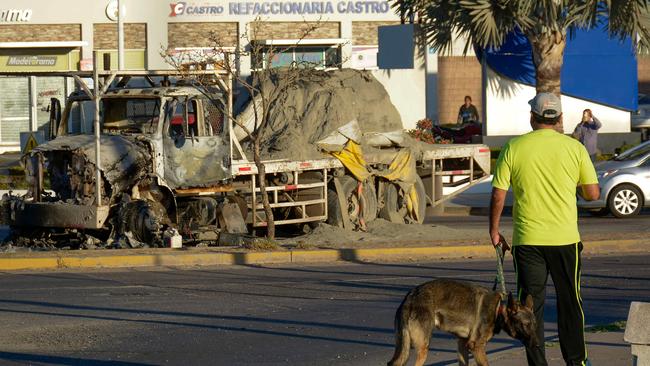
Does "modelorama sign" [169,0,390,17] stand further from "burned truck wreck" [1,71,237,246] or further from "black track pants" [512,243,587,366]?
"black track pants" [512,243,587,366]

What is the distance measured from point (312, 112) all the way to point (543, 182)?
39.7 feet

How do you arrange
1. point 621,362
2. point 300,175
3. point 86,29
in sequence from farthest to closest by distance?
point 86,29, point 300,175, point 621,362

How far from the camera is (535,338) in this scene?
7949mm

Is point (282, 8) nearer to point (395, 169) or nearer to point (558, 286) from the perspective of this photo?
point (395, 169)

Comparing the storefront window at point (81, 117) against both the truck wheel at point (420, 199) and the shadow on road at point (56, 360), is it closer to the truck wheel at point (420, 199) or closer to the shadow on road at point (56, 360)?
the truck wheel at point (420, 199)

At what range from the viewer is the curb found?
53.9ft

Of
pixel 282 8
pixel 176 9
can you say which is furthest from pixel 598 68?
pixel 176 9

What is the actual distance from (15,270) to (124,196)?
190 cm

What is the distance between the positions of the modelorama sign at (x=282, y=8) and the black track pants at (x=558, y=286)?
37969 mm

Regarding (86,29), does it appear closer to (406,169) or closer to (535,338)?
(406,169)

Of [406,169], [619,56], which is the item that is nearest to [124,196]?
[406,169]

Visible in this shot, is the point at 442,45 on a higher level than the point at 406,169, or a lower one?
higher

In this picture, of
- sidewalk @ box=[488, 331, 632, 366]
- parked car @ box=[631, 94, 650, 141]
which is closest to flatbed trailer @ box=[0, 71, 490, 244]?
sidewalk @ box=[488, 331, 632, 366]

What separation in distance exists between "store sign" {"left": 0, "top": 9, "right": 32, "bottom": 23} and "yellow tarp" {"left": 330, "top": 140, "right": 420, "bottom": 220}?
26.7 metres
